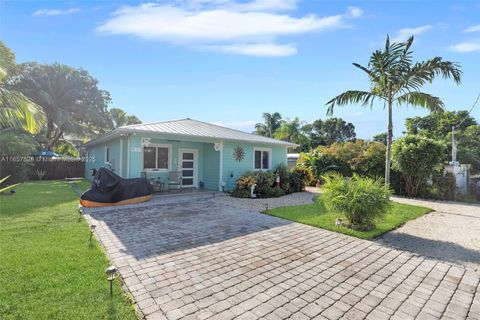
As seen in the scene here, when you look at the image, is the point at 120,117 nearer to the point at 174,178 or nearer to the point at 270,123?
the point at 270,123

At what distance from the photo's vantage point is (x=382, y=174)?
45.7ft

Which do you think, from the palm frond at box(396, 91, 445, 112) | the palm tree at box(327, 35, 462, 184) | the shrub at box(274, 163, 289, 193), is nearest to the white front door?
the shrub at box(274, 163, 289, 193)

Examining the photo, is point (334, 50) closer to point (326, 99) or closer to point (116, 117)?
point (326, 99)

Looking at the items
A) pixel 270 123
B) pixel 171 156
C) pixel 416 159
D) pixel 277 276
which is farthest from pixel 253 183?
pixel 270 123

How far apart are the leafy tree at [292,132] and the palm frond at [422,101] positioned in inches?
991

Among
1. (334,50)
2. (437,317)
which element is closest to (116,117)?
(334,50)

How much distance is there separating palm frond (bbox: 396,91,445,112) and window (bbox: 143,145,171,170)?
9912 millimetres

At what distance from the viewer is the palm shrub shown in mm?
6211

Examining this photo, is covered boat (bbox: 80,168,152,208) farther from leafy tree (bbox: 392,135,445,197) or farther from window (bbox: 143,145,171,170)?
leafy tree (bbox: 392,135,445,197)

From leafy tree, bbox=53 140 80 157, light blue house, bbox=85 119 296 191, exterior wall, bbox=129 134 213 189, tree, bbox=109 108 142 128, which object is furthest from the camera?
tree, bbox=109 108 142 128

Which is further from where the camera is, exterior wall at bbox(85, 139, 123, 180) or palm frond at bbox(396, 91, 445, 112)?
exterior wall at bbox(85, 139, 123, 180)

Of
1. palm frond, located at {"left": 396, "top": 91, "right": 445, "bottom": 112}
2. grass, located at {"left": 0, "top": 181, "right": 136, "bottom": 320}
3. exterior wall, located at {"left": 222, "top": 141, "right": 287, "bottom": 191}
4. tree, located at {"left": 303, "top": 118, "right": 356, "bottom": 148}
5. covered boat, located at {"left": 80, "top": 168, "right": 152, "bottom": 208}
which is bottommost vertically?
grass, located at {"left": 0, "top": 181, "right": 136, "bottom": 320}

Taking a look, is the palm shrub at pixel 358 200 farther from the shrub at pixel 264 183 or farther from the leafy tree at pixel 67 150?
the leafy tree at pixel 67 150

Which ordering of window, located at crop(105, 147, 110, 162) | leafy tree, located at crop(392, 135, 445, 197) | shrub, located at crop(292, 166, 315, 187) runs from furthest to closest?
shrub, located at crop(292, 166, 315, 187), window, located at crop(105, 147, 110, 162), leafy tree, located at crop(392, 135, 445, 197)
